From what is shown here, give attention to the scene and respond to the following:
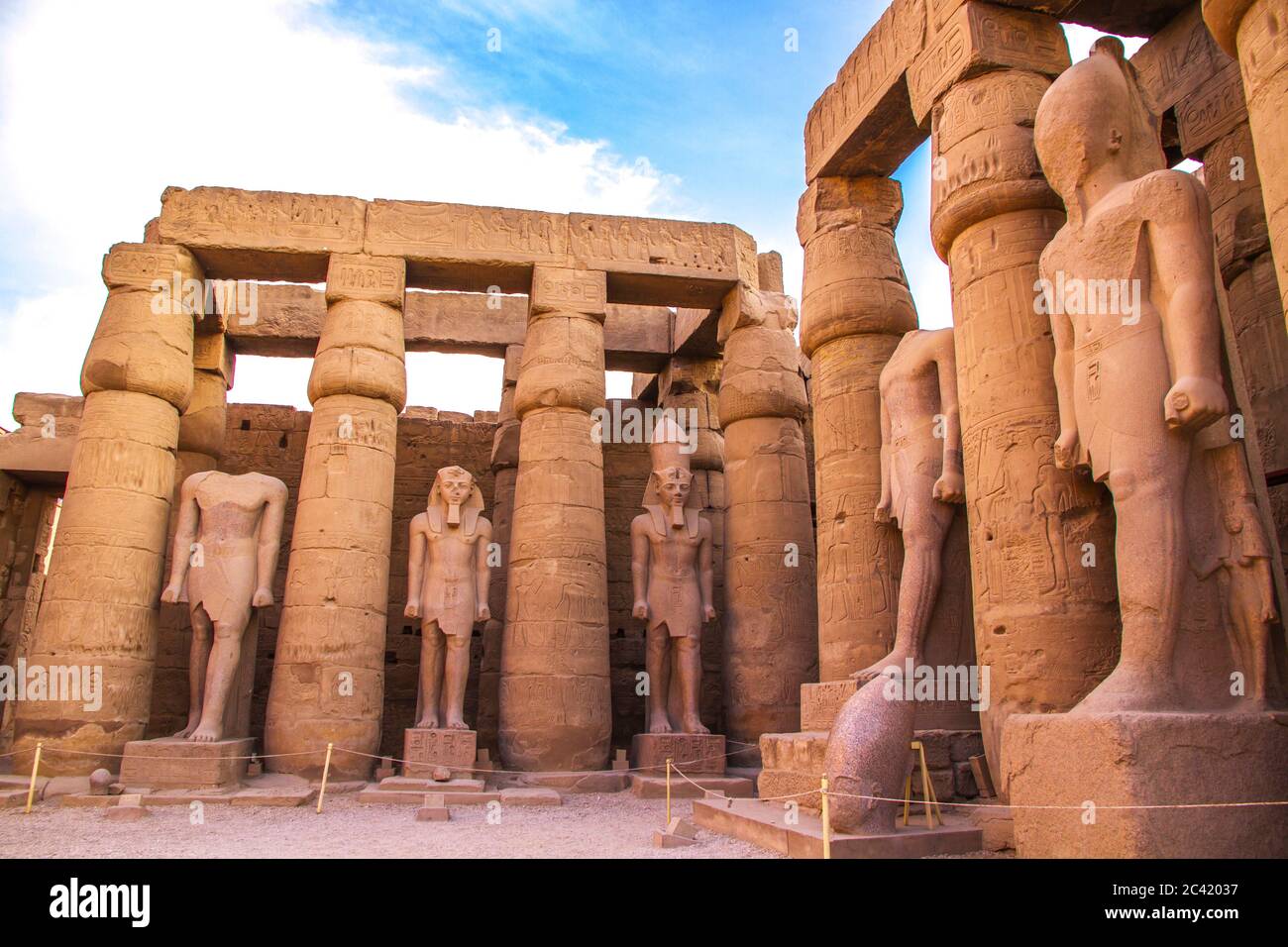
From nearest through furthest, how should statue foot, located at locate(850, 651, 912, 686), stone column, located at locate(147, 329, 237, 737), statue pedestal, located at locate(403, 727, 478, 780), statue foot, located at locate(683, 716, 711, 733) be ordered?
statue foot, located at locate(850, 651, 912, 686) → statue pedestal, located at locate(403, 727, 478, 780) → statue foot, located at locate(683, 716, 711, 733) → stone column, located at locate(147, 329, 237, 737)

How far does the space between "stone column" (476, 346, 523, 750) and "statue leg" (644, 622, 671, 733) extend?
6.79 feet

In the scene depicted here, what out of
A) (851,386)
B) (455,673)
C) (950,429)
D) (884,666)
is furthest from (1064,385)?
(455,673)

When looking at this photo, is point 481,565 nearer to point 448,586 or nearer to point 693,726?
point 448,586

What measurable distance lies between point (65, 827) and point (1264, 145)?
26.6ft

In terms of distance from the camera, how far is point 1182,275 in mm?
4809

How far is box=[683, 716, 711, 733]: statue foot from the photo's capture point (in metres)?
10.1

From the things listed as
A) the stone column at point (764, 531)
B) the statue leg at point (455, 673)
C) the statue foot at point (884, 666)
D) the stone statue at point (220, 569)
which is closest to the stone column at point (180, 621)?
the stone statue at point (220, 569)

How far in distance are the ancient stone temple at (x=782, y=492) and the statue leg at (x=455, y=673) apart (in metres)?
0.08

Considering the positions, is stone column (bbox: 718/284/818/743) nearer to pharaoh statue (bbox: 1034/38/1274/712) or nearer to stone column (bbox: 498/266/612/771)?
stone column (bbox: 498/266/612/771)

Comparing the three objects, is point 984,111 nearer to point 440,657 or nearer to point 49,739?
point 440,657

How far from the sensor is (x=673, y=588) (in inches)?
408

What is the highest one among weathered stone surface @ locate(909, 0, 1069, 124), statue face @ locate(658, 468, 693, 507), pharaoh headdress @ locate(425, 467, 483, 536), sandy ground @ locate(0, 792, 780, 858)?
weathered stone surface @ locate(909, 0, 1069, 124)

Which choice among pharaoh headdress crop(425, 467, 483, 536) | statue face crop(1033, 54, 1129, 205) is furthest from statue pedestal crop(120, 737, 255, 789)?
statue face crop(1033, 54, 1129, 205)

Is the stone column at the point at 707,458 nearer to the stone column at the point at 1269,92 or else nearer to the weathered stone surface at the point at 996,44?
the weathered stone surface at the point at 996,44
